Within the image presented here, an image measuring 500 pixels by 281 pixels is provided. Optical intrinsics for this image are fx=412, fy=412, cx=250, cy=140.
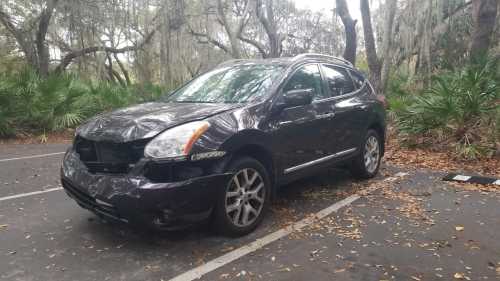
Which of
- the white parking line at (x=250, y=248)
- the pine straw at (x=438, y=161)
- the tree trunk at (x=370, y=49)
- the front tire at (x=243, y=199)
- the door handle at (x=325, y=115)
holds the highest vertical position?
the tree trunk at (x=370, y=49)

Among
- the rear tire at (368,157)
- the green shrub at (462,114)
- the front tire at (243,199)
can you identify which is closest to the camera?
the front tire at (243,199)

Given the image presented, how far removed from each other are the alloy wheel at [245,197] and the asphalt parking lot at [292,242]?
0.20 meters

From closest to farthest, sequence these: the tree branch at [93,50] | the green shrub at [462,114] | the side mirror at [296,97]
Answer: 1. the side mirror at [296,97]
2. the green shrub at [462,114]
3. the tree branch at [93,50]

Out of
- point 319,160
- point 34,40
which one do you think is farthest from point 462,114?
point 34,40

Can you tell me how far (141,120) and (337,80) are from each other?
2.93 metres

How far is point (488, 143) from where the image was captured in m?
7.40

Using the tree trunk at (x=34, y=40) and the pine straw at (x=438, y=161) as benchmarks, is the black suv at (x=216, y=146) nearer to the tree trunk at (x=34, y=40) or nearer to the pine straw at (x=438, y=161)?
the pine straw at (x=438, y=161)

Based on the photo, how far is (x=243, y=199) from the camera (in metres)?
3.95

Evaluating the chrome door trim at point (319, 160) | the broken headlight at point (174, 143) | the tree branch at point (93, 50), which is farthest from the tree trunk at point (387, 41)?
the broken headlight at point (174, 143)

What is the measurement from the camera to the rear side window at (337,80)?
5.39 meters

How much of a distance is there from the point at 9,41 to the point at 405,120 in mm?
19881

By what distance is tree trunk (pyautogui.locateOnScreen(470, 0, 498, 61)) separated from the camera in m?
10.6

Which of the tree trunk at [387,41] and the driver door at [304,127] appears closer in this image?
the driver door at [304,127]

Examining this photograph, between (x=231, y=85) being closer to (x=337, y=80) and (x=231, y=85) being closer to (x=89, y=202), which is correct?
(x=337, y=80)
